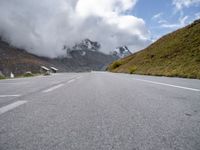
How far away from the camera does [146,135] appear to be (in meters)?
3.12

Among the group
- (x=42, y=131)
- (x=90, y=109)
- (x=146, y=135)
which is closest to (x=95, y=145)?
(x=146, y=135)

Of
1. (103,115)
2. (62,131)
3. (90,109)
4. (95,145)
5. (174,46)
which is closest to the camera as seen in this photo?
(95,145)

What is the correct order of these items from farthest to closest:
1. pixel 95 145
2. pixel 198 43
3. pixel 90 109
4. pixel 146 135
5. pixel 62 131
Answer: pixel 198 43, pixel 90 109, pixel 62 131, pixel 146 135, pixel 95 145

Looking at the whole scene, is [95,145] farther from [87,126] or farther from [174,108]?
[174,108]

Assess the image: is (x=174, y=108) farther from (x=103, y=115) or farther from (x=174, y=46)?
(x=174, y=46)

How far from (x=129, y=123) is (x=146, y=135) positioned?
0.65 metres

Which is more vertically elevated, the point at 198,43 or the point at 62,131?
the point at 198,43

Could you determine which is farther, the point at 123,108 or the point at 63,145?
the point at 123,108

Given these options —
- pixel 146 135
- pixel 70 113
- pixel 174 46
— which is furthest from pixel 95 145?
pixel 174 46

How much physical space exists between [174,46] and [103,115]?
4973 cm

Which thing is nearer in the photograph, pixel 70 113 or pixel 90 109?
pixel 70 113

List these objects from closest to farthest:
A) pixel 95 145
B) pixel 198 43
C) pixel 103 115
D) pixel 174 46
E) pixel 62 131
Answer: pixel 95 145 < pixel 62 131 < pixel 103 115 < pixel 198 43 < pixel 174 46

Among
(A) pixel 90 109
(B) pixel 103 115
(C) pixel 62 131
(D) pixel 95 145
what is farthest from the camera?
(A) pixel 90 109

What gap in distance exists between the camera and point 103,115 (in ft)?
14.3
